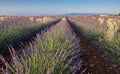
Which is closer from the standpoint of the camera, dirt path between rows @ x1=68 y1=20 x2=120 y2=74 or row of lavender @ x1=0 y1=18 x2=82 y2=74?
row of lavender @ x1=0 y1=18 x2=82 y2=74

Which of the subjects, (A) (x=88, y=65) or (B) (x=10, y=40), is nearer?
(A) (x=88, y=65)

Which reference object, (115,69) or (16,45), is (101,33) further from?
(115,69)

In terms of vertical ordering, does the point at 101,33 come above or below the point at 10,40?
below

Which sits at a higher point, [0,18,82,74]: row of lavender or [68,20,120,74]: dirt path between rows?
[0,18,82,74]: row of lavender

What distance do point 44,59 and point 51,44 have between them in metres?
2.78

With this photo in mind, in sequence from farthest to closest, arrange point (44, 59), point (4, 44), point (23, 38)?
point (23, 38) < point (4, 44) < point (44, 59)

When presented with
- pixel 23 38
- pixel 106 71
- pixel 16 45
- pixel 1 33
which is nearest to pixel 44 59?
pixel 106 71

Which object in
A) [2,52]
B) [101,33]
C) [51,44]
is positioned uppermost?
[51,44]

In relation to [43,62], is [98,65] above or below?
below

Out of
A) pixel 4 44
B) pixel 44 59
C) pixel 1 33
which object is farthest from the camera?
pixel 1 33

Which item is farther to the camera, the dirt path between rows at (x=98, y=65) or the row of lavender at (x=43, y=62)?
the dirt path between rows at (x=98, y=65)

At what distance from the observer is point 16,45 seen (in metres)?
12.8

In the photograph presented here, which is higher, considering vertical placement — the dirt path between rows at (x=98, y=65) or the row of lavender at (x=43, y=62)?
the row of lavender at (x=43, y=62)

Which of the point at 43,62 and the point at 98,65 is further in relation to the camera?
the point at 98,65
